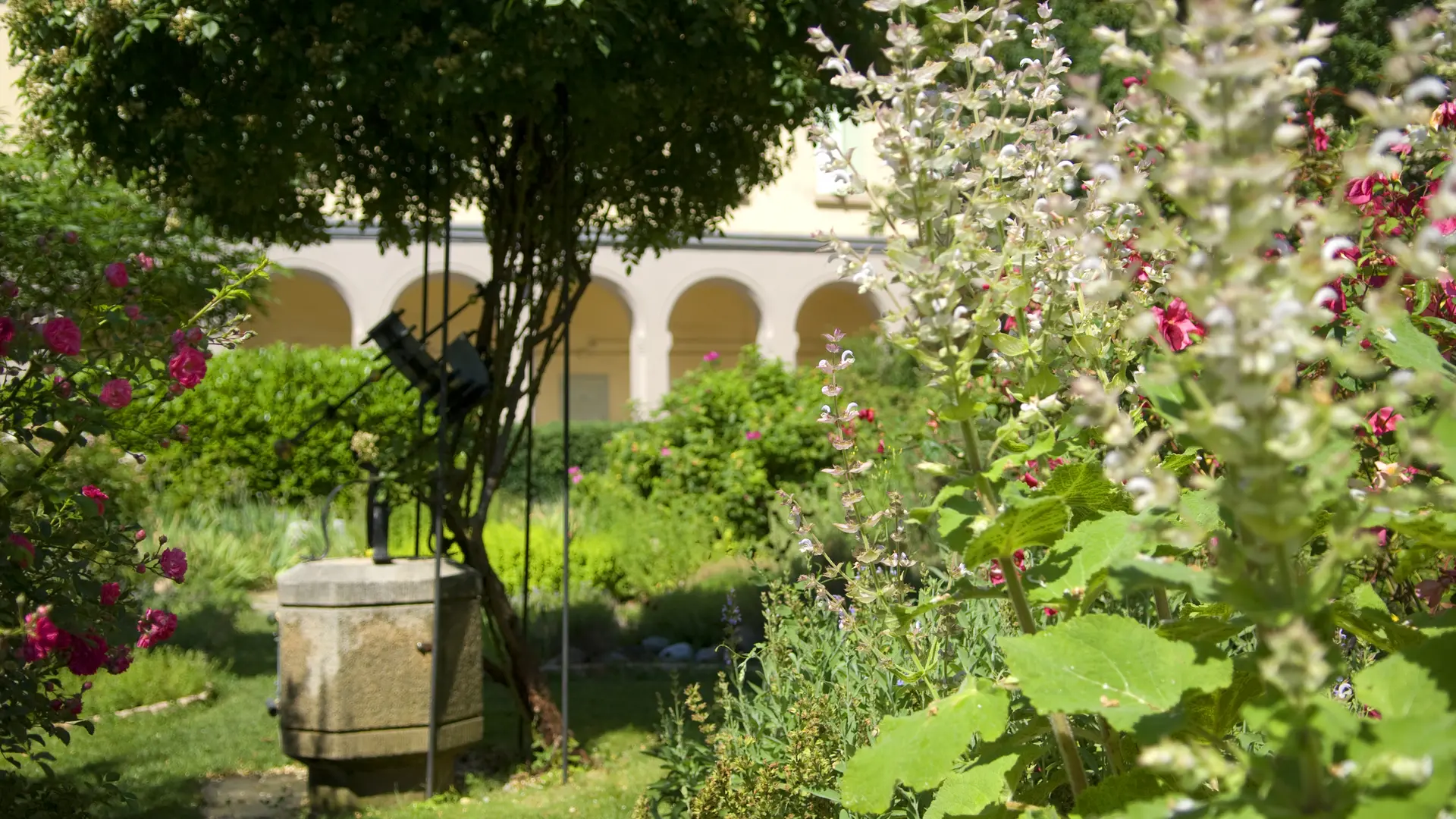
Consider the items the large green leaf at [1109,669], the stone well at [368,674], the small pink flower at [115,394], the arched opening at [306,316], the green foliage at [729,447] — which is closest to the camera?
the large green leaf at [1109,669]

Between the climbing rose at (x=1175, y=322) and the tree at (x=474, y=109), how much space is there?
6.61 ft

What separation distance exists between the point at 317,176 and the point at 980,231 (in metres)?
4.36

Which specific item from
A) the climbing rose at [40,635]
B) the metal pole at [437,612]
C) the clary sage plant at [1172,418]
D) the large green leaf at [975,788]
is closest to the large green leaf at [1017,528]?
the clary sage plant at [1172,418]

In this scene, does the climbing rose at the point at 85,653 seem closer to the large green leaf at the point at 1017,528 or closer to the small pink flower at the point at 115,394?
the small pink flower at the point at 115,394

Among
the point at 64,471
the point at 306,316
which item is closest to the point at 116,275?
the point at 64,471

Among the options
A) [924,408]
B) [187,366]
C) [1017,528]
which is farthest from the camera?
[924,408]

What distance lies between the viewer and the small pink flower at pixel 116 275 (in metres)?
2.63

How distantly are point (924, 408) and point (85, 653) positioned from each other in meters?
2.33

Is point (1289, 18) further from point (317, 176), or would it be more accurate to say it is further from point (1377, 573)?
point (317, 176)

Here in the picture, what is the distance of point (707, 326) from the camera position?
21922mm

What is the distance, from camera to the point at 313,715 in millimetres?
4238

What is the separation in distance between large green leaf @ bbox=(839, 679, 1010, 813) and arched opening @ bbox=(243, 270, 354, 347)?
19518 millimetres

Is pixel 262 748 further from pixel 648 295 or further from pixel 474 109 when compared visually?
pixel 648 295

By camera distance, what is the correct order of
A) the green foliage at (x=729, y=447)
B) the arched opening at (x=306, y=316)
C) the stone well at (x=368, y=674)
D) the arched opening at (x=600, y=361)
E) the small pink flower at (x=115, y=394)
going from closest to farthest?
the small pink flower at (x=115, y=394), the stone well at (x=368, y=674), the green foliage at (x=729, y=447), the arched opening at (x=306, y=316), the arched opening at (x=600, y=361)
